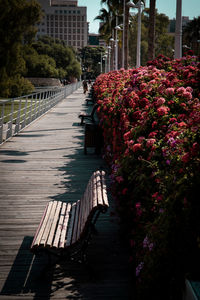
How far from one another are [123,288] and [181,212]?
1503 mm

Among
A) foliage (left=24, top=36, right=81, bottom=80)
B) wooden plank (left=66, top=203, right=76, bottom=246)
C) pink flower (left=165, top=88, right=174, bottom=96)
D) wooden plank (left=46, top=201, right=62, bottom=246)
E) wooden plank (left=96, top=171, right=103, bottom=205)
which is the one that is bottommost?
wooden plank (left=66, top=203, right=76, bottom=246)

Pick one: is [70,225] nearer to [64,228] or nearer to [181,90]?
[64,228]

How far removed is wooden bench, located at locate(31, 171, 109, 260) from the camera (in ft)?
12.2

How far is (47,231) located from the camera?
4.05 metres

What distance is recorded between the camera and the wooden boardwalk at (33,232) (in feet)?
12.3

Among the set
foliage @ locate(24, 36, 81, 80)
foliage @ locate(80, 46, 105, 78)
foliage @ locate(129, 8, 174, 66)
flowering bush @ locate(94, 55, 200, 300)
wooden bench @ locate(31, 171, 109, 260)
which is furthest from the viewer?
foliage @ locate(80, 46, 105, 78)

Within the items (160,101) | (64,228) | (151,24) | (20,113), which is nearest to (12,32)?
(20,113)

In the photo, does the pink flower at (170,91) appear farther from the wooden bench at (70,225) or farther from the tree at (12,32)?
the tree at (12,32)

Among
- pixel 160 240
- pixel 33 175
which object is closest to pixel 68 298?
pixel 160 240

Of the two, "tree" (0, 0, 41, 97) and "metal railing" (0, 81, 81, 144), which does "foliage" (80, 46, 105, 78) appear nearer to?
"metal railing" (0, 81, 81, 144)

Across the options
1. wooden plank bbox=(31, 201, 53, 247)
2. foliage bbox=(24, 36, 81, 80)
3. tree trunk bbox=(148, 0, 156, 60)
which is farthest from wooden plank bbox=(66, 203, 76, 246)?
foliage bbox=(24, 36, 81, 80)

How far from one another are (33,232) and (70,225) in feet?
2.85

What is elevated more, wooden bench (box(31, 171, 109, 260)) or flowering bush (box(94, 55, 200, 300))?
flowering bush (box(94, 55, 200, 300))

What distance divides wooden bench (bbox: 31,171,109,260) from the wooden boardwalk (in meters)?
0.24
